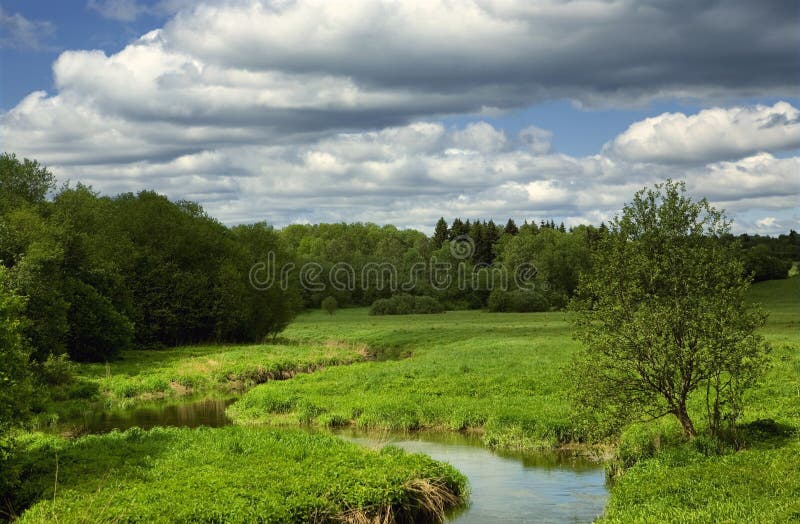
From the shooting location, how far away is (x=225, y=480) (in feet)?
61.8

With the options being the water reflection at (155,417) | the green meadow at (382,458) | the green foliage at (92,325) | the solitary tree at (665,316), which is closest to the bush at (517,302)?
the green foliage at (92,325)

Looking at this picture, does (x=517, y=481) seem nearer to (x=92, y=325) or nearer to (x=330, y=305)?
(x=92, y=325)

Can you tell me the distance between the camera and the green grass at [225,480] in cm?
1695

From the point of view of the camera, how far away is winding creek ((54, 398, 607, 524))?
19909 mm

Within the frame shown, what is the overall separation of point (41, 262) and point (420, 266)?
5031 inches

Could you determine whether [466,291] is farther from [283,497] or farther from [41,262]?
[283,497]

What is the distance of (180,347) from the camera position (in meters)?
68.4

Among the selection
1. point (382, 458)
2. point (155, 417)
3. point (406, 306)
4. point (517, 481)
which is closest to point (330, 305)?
point (406, 306)

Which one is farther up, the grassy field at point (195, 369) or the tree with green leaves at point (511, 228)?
the tree with green leaves at point (511, 228)

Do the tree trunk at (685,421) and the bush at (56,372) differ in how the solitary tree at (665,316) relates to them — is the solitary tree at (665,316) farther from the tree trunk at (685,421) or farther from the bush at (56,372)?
the bush at (56,372)

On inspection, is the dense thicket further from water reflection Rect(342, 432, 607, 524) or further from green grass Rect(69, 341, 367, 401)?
water reflection Rect(342, 432, 607, 524)

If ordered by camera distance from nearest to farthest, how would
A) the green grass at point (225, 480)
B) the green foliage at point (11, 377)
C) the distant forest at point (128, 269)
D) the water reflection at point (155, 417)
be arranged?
the green grass at point (225, 480) < the green foliage at point (11, 377) < the water reflection at point (155, 417) < the distant forest at point (128, 269)

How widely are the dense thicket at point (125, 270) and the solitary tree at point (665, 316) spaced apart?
33178 millimetres

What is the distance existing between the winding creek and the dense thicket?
13740 mm
